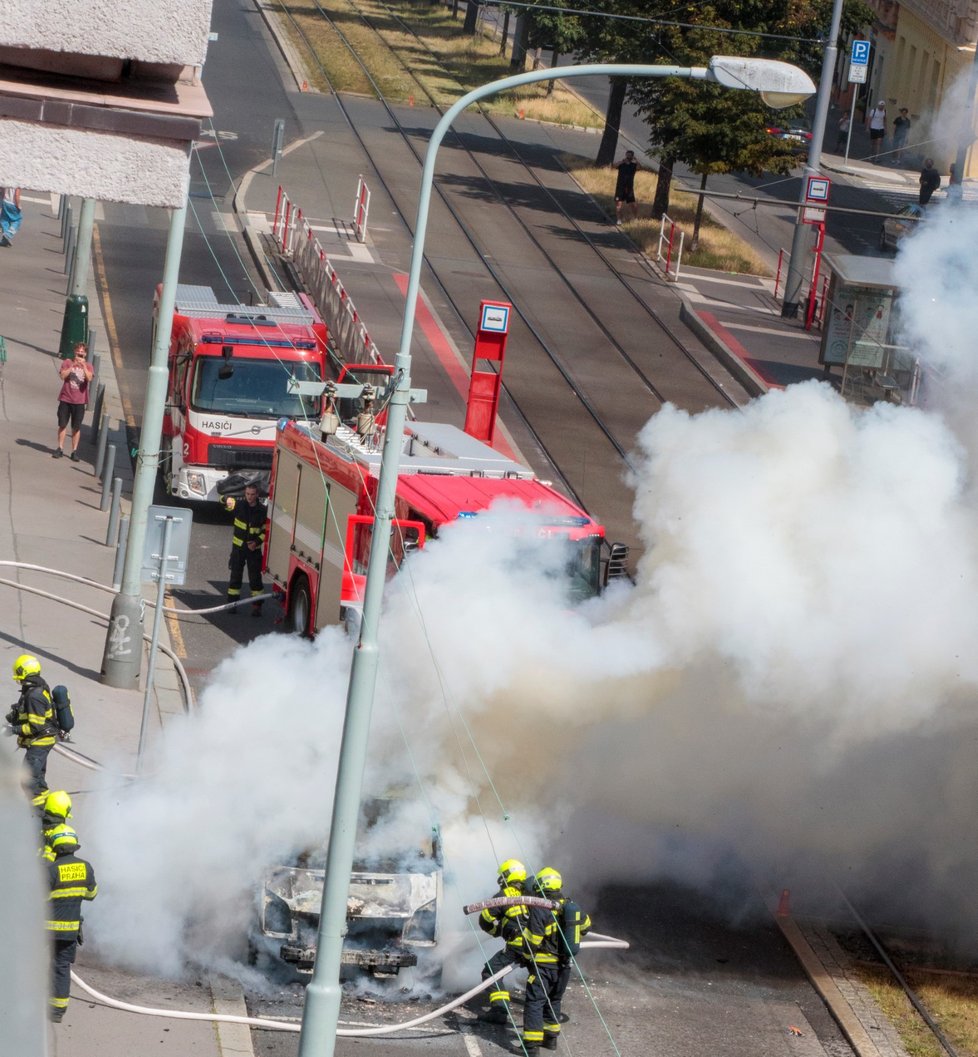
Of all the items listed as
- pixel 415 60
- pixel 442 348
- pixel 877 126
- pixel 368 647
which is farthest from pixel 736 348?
pixel 415 60

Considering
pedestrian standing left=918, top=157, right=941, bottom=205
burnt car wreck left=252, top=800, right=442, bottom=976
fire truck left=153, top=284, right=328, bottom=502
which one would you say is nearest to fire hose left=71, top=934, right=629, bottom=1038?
burnt car wreck left=252, top=800, right=442, bottom=976

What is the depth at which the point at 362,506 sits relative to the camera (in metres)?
17.8

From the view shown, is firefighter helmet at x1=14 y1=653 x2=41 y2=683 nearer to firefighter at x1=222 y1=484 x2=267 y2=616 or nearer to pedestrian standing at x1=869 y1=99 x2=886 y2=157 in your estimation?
firefighter at x1=222 y1=484 x2=267 y2=616

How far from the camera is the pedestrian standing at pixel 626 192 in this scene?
42594 mm

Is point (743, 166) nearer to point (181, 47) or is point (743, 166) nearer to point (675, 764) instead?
point (675, 764)

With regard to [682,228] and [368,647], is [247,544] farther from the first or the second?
[682,228]

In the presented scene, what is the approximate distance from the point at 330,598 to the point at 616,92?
1190 inches

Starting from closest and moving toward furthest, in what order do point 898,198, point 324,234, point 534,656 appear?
point 534,656, point 898,198, point 324,234

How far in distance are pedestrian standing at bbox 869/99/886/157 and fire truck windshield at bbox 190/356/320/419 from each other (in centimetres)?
1433

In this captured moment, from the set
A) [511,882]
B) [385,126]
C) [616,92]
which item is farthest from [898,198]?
[511,882]

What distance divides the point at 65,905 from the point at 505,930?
123 inches

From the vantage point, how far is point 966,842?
14.9 metres

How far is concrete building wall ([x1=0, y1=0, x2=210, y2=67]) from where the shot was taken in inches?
166

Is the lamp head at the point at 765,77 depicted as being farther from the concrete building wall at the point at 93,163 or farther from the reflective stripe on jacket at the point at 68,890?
the reflective stripe on jacket at the point at 68,890
